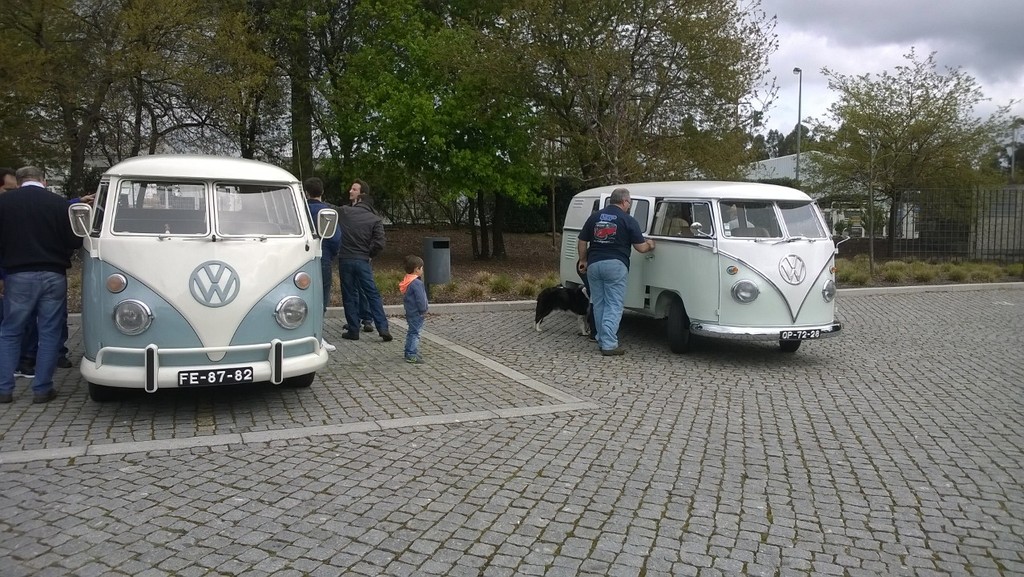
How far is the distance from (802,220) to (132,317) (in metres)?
7.11

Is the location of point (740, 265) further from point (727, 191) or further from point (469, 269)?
point (469, 269)

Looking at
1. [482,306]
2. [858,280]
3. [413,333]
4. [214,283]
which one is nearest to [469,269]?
[482,306]

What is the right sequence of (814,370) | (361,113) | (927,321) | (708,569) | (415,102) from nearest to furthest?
(708,569), (814,370), (927,321), (415,102), (361,113)

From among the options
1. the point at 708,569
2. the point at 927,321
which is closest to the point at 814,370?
the point at 927,321

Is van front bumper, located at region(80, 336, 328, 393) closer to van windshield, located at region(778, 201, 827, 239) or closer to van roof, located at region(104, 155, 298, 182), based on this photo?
van roof, located at region(104, 155, 298, 182)

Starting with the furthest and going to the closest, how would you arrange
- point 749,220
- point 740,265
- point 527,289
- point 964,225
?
point 964,225 → point 527,289 → point 749,220 → point 740,265

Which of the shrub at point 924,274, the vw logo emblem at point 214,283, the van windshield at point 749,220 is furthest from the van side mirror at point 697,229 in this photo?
the shrub at point 924,274

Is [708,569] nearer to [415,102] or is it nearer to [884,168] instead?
[415,102]

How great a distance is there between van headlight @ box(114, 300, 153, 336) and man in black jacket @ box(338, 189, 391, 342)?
3.77 meters

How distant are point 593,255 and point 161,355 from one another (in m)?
4.94

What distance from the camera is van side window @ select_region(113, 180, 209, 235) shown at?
6574 mm

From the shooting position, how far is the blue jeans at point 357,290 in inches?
388

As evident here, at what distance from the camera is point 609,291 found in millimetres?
9445

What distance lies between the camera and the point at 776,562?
4.12 m
